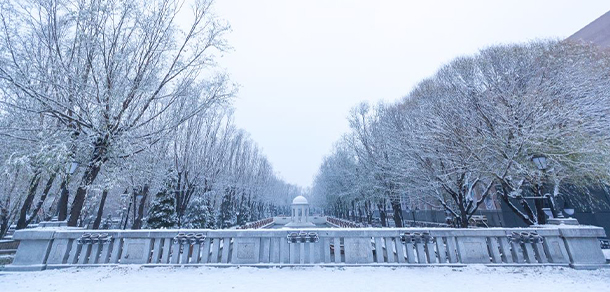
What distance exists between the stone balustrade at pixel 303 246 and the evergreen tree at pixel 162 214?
36.1ft

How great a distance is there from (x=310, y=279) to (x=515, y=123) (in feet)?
37.5

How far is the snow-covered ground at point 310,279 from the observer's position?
19.0ft

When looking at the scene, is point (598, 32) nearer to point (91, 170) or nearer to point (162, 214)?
point (91, 170)

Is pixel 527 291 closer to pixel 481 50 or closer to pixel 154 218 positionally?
pixel 481 50

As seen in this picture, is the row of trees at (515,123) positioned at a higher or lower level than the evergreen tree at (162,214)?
higher

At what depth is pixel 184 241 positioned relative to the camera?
305 inches

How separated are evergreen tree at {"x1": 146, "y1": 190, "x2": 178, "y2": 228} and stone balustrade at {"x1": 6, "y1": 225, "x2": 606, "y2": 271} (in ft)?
36.1

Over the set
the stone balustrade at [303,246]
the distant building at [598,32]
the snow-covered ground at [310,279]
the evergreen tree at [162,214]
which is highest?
the distant building at [598,32]

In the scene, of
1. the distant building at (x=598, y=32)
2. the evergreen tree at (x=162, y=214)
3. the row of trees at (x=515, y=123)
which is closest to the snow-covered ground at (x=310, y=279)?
the row of trees at (x=515, y=123)

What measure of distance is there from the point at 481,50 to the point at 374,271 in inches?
608

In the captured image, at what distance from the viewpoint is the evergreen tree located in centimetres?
1817

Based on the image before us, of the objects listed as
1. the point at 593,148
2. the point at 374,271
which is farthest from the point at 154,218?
the point at 593,148

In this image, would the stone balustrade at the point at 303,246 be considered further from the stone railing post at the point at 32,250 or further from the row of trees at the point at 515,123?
the row of trees at the point at 515,123

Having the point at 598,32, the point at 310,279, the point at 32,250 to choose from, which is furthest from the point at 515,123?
the point at 598,32
